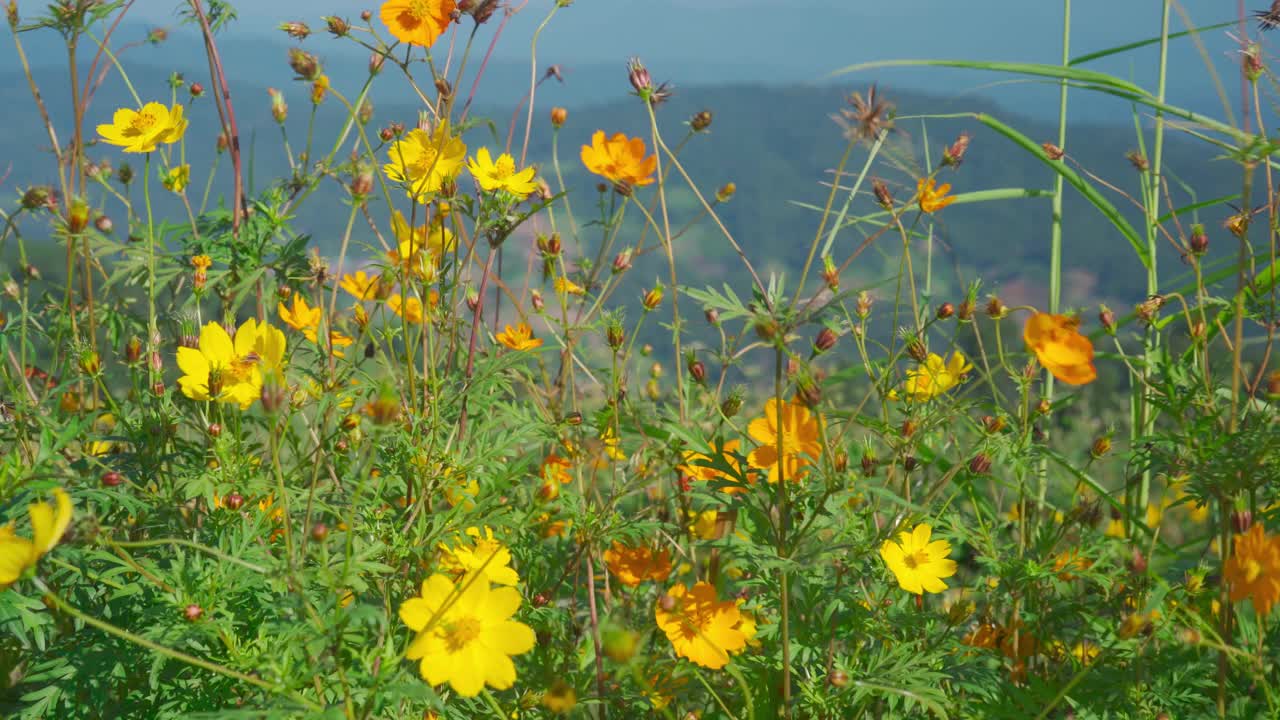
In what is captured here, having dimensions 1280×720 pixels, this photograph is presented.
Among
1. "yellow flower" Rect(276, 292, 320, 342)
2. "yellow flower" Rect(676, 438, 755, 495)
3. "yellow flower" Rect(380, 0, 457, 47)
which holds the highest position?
"yellow flower" Rect(380, 0, 457, 47)

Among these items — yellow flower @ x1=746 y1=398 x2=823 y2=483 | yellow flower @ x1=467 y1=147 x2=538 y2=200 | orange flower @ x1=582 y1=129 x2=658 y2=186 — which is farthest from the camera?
orange flower @ x1=582 y1=129 x2=658 y2=186

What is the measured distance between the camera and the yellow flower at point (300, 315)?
135cm

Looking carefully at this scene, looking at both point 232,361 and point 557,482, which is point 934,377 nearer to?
point 557,482

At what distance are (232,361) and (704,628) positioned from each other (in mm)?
654

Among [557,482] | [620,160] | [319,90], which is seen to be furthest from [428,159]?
[557,482]

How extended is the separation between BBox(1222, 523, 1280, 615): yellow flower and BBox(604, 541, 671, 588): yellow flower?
0.69 metres

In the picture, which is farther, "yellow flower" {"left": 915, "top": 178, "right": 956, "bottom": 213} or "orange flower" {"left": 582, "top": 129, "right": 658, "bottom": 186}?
"orange flower" {"left": 582, "top": 129, "right": 658, "bottom": 186}

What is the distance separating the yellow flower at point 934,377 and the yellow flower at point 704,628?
14.7 inches

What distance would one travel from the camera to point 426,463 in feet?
3.54

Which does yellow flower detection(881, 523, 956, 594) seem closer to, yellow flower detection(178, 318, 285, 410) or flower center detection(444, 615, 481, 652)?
flower center detection(444, 615, 481, 652)

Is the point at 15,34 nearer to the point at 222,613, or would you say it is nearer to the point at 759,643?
the point at 222,613

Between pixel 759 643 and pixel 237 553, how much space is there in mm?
666

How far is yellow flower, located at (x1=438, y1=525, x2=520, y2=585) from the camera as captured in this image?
0.99 m

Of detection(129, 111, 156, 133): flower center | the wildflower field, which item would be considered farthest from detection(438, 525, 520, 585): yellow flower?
detection(129, 111, 156, 133): flower center
